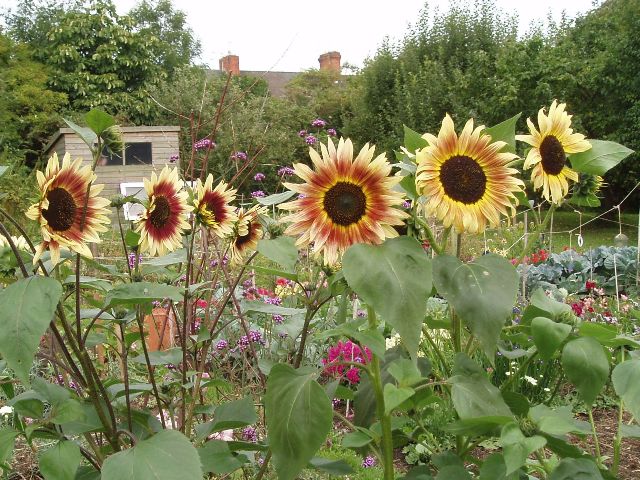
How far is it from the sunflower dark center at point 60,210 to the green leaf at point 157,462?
38cm

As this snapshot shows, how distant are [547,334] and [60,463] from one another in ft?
2.60

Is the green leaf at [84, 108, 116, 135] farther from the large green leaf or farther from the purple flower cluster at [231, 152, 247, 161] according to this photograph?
the purple flower cluster at [231, 152, 247, 161]

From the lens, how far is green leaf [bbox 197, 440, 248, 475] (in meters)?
1.23

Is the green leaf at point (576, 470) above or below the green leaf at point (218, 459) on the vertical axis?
above

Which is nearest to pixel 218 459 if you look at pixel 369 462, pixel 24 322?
pixel 24 322

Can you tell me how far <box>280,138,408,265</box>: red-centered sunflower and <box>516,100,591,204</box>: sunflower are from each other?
0.95 feet

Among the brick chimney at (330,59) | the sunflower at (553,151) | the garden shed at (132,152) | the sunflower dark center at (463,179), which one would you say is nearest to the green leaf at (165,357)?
the sunflower dark center at (463,179)

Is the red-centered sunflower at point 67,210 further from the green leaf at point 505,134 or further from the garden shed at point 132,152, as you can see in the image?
the garden shed at point 132,152

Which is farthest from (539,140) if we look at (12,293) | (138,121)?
(138,121)

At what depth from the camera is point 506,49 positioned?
16.2 meters

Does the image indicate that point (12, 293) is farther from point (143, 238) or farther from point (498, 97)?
point (498, 97)

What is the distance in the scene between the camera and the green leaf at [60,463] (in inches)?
42.2

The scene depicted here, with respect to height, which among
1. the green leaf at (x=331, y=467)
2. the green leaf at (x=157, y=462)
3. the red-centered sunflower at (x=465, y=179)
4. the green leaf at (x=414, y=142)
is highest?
the green leaf at (x=414, y=142)

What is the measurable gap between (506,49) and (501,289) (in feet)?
53.7
